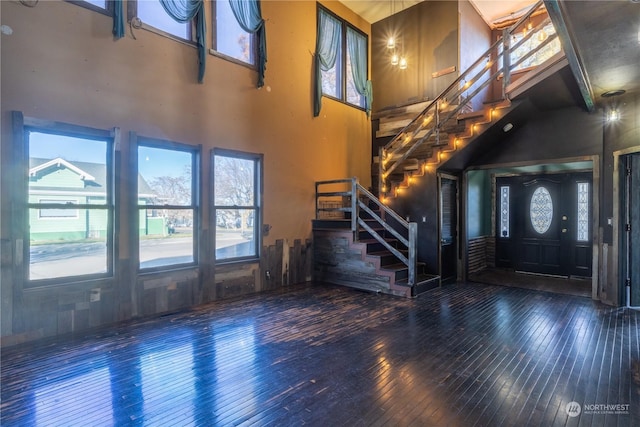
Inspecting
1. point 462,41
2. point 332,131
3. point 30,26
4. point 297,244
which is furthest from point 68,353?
Result: point 462,41

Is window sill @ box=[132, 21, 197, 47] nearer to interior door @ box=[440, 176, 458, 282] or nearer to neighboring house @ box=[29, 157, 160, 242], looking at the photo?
neighboring house @ box=[29, 157, 160, 242]

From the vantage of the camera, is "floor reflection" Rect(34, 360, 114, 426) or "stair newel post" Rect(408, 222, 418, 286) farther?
"stair newel post" Rect(408, 222, 418, 286)

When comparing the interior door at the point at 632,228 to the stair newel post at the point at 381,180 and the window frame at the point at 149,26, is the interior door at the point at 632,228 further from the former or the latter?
the window frame at the point at 149,26

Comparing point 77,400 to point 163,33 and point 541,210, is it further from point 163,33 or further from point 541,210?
point 541,210

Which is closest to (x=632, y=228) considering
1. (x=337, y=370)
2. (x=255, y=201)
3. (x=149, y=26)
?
(x=337, y=370)

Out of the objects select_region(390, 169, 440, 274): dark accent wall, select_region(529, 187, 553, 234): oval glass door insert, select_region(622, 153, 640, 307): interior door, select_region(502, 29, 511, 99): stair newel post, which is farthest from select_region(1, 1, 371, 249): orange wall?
select_region(622, 153, 640, 307): interior door

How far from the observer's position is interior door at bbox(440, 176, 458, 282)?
634 centimetres

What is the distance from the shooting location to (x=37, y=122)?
3.56 m

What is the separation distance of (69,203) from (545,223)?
8.68 m

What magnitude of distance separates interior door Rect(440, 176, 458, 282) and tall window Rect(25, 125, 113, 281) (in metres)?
5.33

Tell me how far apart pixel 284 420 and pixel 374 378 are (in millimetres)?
864

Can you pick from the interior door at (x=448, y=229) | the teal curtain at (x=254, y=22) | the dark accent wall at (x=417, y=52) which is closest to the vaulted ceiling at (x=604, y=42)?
the interior door at (x=448, y=229)

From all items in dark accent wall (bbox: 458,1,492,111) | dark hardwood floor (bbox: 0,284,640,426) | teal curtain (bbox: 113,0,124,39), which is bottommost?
dark hardwood floor (bbox: 0,284,640,426)

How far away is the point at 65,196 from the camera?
3832 millimetres
